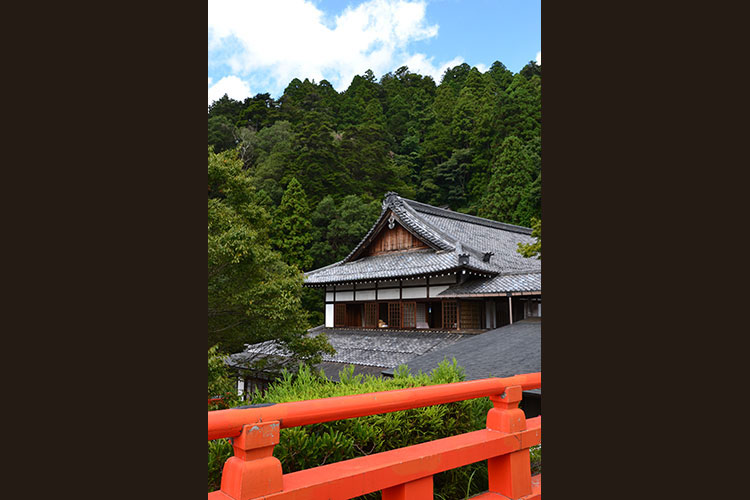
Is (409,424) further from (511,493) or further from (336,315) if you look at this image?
(336,315)

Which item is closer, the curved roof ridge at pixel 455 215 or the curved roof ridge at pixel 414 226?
the curved roof ridge at pixel 414 226

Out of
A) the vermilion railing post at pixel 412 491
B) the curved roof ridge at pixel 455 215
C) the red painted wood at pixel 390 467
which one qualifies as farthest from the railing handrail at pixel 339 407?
the curved roof ridge at pixel 455 215

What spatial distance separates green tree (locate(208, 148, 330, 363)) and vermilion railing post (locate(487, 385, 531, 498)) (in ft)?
16.5

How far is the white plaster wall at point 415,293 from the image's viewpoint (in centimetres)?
1244

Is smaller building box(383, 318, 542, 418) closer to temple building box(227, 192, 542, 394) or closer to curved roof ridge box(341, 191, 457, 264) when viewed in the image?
temple building box(227, 192, 542, 394)

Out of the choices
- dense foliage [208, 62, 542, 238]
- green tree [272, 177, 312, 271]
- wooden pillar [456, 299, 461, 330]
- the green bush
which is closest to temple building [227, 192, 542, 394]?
wooden pillar [456, 299, 461, 330]

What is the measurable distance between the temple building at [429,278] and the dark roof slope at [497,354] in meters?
2.21

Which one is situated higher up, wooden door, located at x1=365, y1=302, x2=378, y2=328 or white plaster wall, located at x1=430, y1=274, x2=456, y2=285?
white plaster wall, located at x1=430, y1=274, x2=456, y2=285

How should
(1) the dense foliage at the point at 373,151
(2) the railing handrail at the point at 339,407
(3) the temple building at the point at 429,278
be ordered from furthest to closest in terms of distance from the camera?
(1) the dense foliage at the point at 373,151 → (3) the temple building at the point at 429,278 → (2) the railing handrail at the point at 339,407

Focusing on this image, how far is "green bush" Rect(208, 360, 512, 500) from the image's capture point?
1959 millimetres

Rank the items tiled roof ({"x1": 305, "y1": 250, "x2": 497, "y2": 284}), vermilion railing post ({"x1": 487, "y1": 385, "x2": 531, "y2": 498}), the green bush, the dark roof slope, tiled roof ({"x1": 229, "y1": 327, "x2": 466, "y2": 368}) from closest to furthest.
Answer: the green bush
vermilion railing post ({"x1": 487, "y1": 385, "x2": 531, "y2": 498})
the dark roof slope
tiled roof ({"x1": 229, "y1": 327, "x2": 466, "y2": 368})
tiled roof ({"x1": 305, "y1": 250, "x2": 497, "y2": 284})

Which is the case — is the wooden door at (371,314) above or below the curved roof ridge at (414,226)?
below

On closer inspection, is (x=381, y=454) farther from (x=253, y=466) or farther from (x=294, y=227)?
(x=294, y=227)

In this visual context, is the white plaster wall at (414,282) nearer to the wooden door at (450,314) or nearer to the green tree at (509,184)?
A: the wooden door at (450,314)
